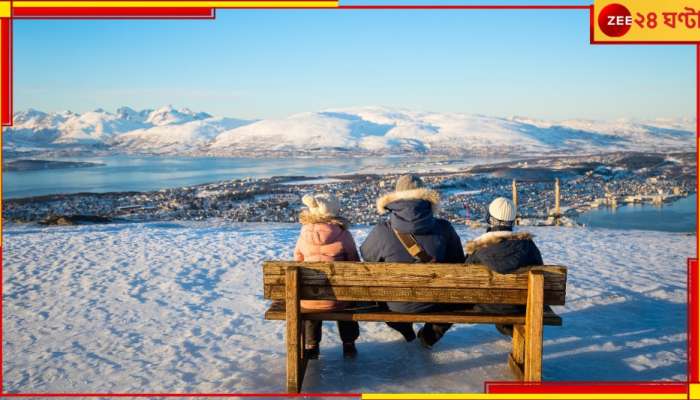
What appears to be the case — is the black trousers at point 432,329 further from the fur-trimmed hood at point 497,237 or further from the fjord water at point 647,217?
the fjord water at point 647,217

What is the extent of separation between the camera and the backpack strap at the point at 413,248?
12.7ft

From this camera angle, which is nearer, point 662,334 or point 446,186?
point 662,334

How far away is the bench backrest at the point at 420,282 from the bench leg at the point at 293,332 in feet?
0.21

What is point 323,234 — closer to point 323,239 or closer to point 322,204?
point 323,239

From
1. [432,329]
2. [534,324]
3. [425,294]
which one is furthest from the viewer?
[432,329]

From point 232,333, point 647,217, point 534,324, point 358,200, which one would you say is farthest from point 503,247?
point 358,200

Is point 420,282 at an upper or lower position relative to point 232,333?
upper

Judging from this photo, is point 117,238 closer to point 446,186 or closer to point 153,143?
point 446,186

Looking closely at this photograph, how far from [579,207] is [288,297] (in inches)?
1001

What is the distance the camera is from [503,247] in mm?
3531

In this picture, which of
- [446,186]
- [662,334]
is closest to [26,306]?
[662,334]

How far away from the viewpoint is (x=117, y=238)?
9750 mm

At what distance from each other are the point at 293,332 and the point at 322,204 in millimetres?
917

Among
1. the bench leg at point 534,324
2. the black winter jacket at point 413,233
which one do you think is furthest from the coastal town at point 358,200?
the bench leg at point 534,324
